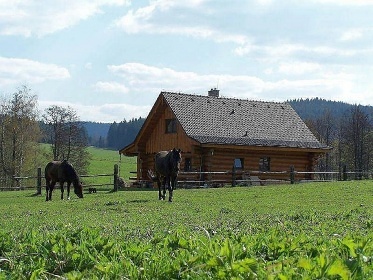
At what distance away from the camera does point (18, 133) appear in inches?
2488

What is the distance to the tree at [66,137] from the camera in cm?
6550

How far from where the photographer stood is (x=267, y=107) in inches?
1843

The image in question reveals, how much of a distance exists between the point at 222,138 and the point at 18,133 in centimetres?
2996

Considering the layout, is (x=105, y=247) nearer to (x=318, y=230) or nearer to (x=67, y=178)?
(x=318, y=230)

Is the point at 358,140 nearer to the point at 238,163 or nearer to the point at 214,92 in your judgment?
the point at 214,92

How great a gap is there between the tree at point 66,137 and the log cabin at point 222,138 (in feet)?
72.0

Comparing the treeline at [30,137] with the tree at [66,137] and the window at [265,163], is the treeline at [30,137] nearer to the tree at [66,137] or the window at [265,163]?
the tree at [66,137]

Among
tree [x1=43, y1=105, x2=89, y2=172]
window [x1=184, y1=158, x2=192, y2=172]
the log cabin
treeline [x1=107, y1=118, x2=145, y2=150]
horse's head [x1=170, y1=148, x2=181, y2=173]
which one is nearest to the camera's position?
horse's head [x1=170, y1=148, x2=181, y2=173]

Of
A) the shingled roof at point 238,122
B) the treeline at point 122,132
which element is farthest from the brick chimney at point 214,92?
the treeline at point 122,132

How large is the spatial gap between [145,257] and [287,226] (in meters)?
5.95

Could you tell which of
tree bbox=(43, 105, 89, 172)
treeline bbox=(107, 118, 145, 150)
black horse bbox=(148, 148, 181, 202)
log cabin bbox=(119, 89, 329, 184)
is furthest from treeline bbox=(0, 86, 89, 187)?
treeline bbox=(107, 118, 145, 150)

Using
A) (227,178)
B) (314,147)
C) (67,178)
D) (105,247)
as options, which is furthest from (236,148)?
(105,247)

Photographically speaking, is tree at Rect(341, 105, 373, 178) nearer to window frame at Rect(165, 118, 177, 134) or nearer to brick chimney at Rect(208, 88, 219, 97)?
brick chimney at Rect(208, 88, 219, 97)

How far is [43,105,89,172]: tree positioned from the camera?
65.5m
